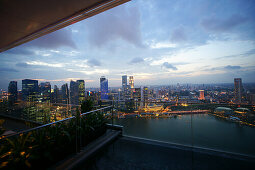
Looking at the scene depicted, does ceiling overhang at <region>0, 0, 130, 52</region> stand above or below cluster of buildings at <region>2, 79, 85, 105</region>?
above

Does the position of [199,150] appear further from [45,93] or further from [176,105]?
[45,93]

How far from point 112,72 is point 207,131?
14454 mm

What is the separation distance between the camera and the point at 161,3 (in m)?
5.57

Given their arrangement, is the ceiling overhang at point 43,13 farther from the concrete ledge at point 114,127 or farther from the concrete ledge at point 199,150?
the concrete ledge at point 199,150

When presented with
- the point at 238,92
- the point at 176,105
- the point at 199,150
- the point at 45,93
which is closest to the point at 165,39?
the point at 238,92

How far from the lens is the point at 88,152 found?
6.79 feet

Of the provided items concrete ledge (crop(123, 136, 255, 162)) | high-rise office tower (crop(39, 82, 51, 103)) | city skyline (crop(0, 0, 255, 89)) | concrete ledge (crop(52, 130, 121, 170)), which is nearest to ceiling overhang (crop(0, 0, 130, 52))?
concrete ledge (crop(52, 130, 121, 170))

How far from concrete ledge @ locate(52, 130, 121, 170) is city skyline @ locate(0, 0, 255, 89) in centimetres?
455

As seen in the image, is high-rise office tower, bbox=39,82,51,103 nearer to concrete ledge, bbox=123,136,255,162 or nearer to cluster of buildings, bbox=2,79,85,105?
cluster of buildings, bbox=2,79,85,105

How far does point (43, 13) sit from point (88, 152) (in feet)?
9.71

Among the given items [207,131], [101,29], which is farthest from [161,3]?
[207,131]

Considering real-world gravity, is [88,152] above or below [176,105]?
below

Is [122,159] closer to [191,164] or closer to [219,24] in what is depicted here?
[191,164]

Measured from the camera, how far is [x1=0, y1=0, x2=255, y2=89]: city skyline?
555 centimetres
